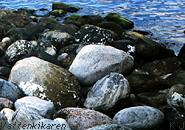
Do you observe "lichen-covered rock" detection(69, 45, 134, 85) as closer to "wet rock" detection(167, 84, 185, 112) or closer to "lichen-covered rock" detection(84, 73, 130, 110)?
"lichen-covered rock" detection(84, 73, 130, 110)

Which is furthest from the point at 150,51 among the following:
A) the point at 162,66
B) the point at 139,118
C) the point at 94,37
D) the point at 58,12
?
the point at 58,12

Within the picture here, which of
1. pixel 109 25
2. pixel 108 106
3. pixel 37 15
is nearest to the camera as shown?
pixel 108 106

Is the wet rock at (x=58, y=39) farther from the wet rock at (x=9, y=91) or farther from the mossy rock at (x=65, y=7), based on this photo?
the mossy rock at (x=65, y=7)

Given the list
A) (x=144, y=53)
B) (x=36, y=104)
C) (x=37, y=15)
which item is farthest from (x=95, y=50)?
(x=37, y=15)

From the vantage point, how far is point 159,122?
5832 mm

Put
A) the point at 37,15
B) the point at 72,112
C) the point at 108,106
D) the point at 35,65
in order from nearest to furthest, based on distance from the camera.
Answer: the point at 72,112 → the point at 108,106 → the point at 35,65 → the point at 37,15

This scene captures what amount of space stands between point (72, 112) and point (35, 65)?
158 centimetres

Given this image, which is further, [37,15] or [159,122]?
[37,15]

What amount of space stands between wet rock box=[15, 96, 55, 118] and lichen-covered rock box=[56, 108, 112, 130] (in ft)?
0.50

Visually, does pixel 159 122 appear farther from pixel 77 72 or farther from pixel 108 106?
pixel 77 72

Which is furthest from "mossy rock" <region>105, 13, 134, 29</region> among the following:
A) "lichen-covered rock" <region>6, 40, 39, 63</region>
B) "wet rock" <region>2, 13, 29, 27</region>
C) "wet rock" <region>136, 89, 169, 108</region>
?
"wet rock" <region>136, 89, 169, 108</region>

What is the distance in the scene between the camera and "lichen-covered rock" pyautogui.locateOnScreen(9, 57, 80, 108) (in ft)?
21.5

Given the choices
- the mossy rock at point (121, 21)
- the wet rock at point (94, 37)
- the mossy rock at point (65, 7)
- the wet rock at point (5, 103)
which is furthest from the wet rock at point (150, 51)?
the mossy rock at point (65, 7)

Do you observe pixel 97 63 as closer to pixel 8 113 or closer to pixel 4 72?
pixel 4 72
